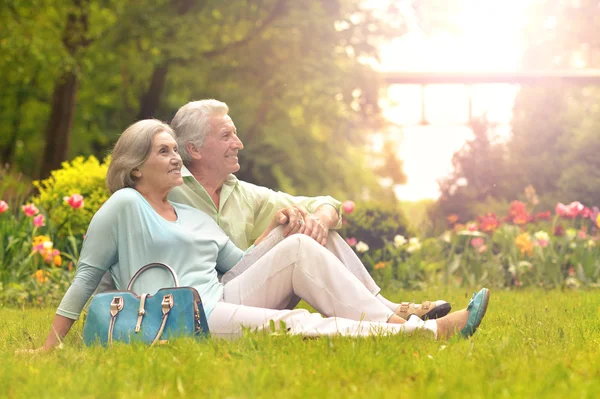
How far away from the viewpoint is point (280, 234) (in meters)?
4.82

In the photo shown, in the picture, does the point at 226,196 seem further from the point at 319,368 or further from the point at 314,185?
the point at 314,185

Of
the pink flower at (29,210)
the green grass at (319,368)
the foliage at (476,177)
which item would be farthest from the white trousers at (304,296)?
the foliage at (476,177)

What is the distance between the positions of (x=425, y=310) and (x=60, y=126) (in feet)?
39.6

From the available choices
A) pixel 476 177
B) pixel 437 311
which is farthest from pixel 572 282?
pixel 476 177

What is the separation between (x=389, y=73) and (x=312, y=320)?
17.9 meters

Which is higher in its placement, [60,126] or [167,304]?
[60,126]

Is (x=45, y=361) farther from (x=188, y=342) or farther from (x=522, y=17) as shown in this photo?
(x=522, y=17)

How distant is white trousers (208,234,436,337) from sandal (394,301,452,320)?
0.22m

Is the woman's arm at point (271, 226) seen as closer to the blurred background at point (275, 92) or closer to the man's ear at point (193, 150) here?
the man's ear at point (193, 150)

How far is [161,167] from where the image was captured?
442 centimetres

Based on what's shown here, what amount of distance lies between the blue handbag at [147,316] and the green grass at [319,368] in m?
0.13

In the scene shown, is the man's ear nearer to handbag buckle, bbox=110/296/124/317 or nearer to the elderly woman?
the elderly woman

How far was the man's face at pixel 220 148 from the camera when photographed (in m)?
4.97

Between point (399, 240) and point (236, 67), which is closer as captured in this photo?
point (399, 240)
